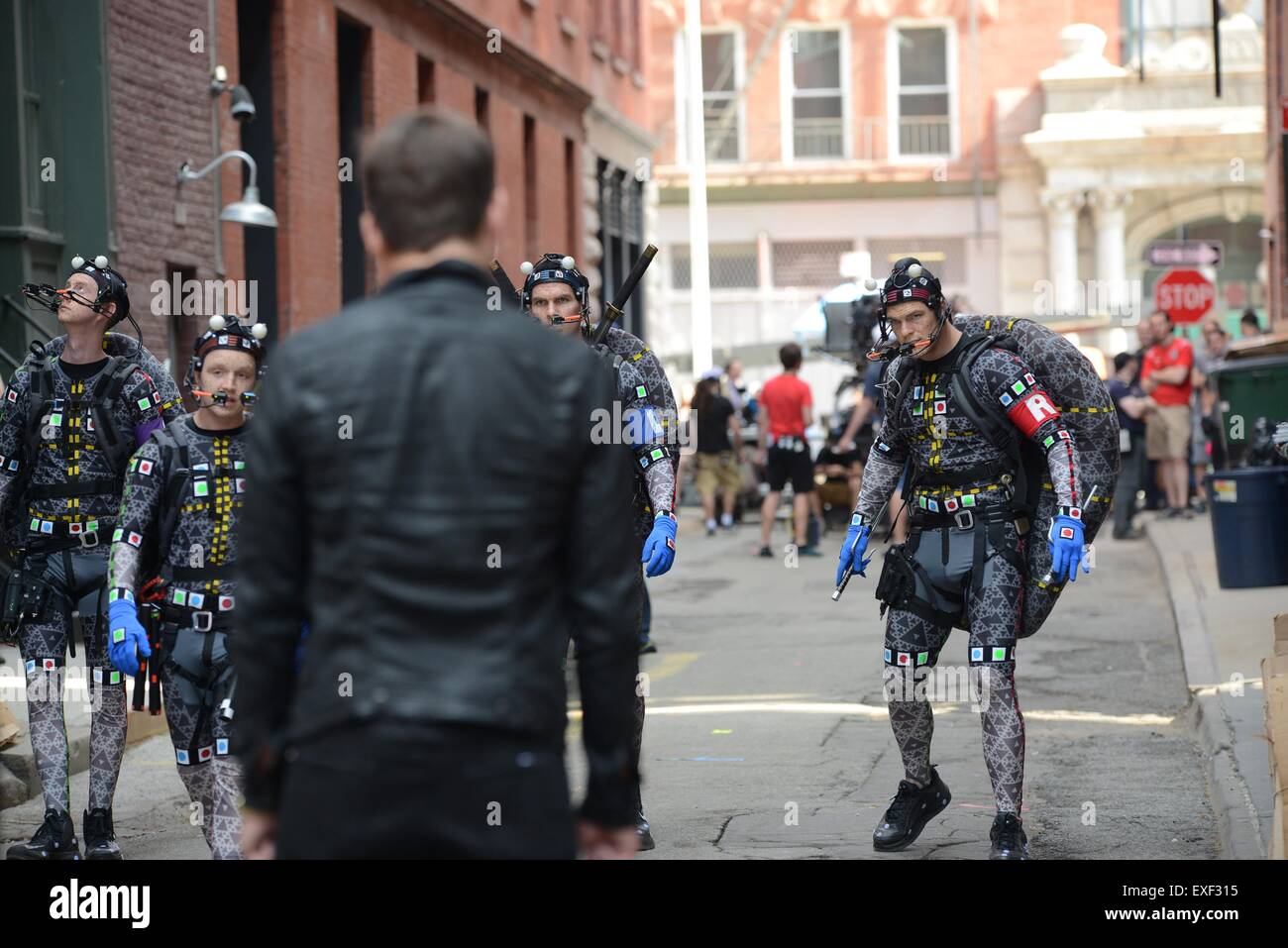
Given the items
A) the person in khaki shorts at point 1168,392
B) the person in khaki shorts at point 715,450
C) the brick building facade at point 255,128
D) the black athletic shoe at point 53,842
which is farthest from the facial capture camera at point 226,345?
the person in khaki shorts at point 715,450

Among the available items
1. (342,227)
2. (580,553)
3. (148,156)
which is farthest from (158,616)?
(342,227)

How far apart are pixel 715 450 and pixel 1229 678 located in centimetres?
1271

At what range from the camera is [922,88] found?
47.7 meters

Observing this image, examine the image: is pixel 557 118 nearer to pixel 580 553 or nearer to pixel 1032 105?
pixel 1032 105

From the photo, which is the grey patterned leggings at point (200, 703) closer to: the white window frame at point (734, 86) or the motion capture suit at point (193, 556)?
the motion capture suit at point (193, 556)

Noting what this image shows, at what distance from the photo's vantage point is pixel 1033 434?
6.90 m

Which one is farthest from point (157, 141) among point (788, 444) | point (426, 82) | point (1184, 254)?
point (1184, 254)

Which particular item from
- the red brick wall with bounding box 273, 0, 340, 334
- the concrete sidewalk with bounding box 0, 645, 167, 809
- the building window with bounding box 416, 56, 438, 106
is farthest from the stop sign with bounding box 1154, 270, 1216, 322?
the concrete sidewalk with bounding box 0, 645, 167, 809

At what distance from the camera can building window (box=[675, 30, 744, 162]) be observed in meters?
47.8

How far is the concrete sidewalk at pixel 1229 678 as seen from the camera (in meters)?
7.11
